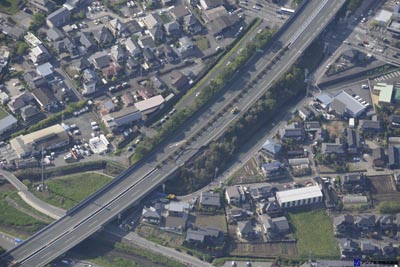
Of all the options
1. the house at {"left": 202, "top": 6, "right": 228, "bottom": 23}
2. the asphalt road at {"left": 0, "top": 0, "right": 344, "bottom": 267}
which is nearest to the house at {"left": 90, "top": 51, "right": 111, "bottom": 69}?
the asphalt road at {"left": 0, "top": 0, "right": 344, "bottom": 267}

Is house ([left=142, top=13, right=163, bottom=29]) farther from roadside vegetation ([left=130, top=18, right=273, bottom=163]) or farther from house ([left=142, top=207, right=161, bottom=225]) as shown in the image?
house ([left=142, top=207, right=161, bottom=225])

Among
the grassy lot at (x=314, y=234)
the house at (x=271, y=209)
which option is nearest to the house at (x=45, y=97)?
the house at (x=271, y=209)

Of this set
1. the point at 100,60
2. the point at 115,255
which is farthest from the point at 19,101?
the point at 115,255

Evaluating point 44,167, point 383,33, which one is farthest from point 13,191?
point 383,33

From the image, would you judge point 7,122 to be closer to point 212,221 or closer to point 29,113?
point 29,113

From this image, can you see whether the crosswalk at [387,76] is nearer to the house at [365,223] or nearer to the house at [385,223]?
the house at [385,223]

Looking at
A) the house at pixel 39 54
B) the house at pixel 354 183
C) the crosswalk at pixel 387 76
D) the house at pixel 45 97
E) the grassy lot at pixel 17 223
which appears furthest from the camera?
the crosswalk at pixel 387 76

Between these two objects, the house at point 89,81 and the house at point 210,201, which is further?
the house at point 89,81

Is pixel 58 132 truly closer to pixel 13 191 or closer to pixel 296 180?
pixel 13 191
